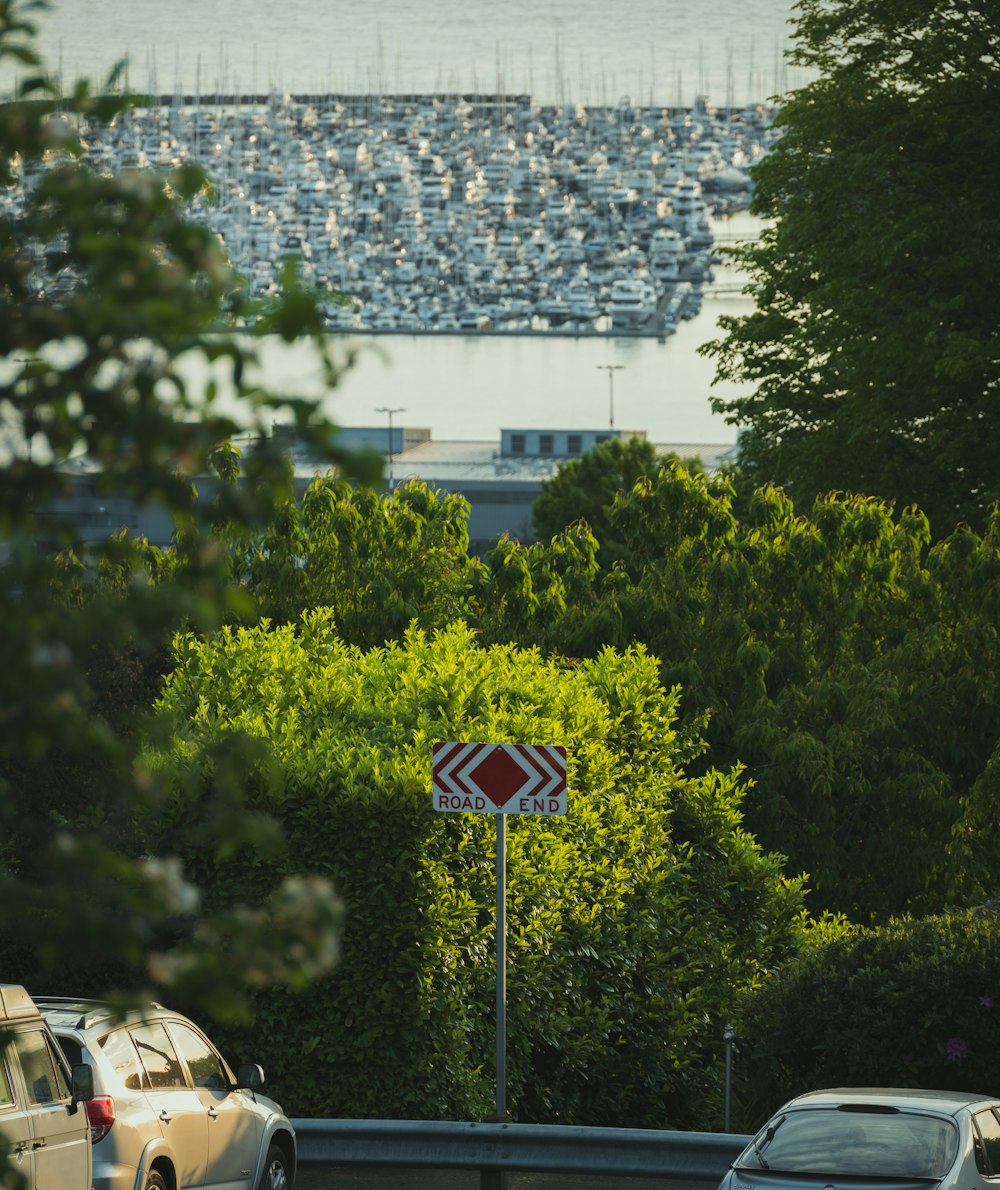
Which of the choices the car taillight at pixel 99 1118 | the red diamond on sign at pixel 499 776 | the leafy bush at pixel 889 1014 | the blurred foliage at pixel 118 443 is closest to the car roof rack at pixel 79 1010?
the car taillight at pixel 99 1118

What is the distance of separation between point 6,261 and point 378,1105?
1113cm

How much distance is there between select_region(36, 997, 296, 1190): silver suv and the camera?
33.6 feet

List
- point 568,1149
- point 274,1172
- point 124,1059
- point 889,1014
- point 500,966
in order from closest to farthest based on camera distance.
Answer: point 124,1059 → point 274,1172 → point 568,1149 → point 500,966 → point 889,1014

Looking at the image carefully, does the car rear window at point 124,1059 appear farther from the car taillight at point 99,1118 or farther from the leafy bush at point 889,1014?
the leafy bush at point 889,1014

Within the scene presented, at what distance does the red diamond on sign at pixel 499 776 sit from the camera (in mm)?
12844

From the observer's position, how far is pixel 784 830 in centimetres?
2241

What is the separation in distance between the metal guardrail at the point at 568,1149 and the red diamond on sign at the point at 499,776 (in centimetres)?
210

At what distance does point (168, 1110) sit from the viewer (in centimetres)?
1086

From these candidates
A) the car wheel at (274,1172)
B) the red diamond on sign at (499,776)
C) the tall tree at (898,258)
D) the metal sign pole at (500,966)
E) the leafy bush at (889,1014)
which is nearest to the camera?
the car wheel at (274,1172)

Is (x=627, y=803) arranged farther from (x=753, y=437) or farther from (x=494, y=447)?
(x=494, y=447)

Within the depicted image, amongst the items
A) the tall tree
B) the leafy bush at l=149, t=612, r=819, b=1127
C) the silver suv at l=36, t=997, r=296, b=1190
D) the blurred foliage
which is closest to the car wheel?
the silver suv at l=36, t=997, r=296, b=1190

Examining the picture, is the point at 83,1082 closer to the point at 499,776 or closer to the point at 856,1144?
the point at 499,776

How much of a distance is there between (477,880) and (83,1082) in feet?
16.2

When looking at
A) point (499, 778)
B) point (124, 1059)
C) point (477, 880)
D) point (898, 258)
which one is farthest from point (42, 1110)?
point (898, 258)
